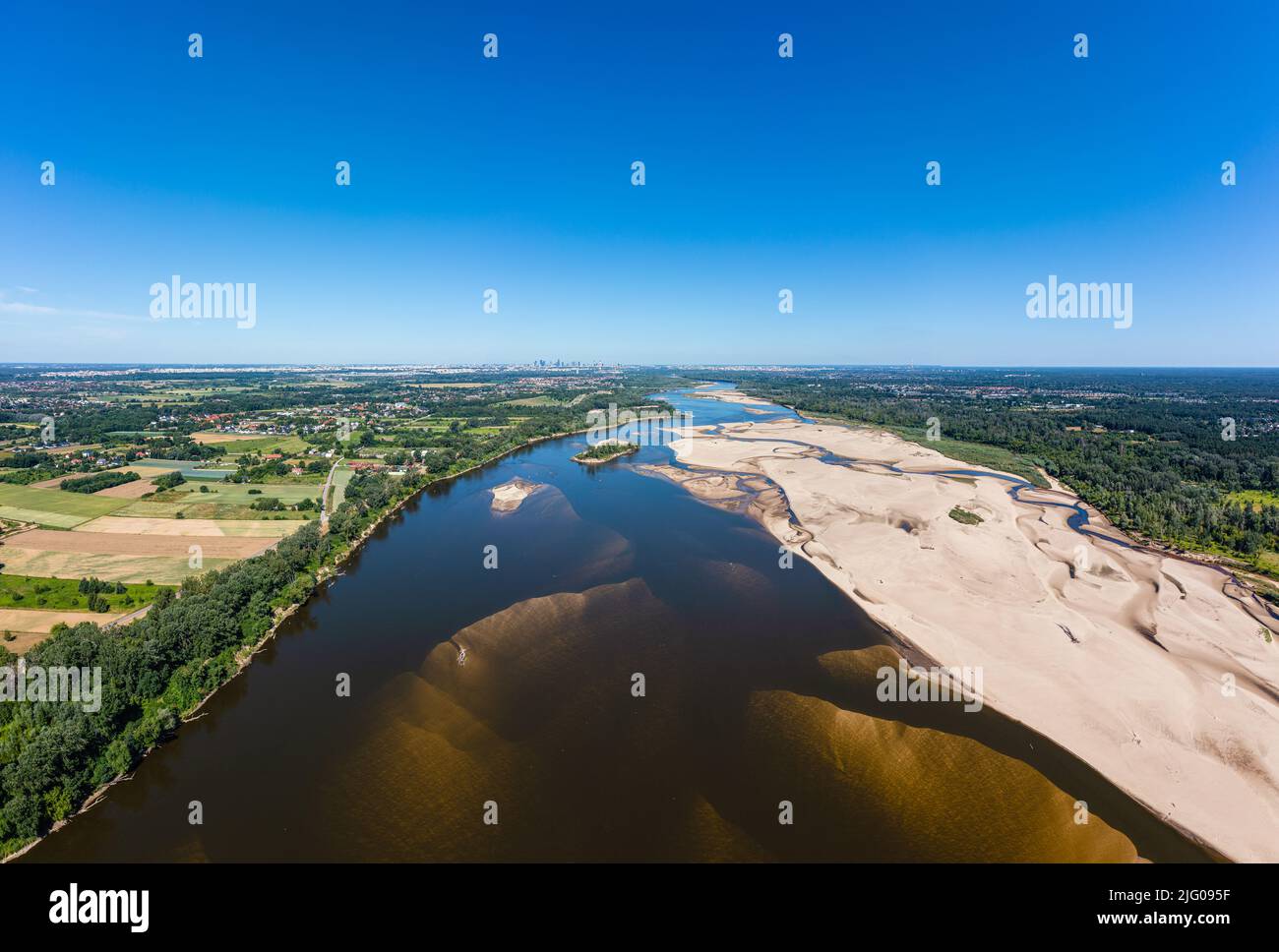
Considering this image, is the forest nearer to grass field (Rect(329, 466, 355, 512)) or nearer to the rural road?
the rural road

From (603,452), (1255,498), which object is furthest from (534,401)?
(1255,498)

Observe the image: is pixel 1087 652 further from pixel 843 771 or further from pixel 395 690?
pixel 395 690

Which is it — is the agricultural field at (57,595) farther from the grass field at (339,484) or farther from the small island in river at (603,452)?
the small island in river at (603,452)

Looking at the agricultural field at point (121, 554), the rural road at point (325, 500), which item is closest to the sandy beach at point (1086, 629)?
the rural road at point (325, 500)

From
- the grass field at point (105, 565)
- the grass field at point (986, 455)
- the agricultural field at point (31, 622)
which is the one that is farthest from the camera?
the grass field at point (986, 455)

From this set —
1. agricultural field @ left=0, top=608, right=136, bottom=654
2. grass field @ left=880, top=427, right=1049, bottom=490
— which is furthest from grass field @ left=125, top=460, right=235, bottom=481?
grass field @ left=880, top=427, right=1049, bottom=490

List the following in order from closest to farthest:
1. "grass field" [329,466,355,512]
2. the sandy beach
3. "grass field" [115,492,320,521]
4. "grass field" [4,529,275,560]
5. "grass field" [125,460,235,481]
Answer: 1. the sandy beach
2. "grass field" [4,529,275,560]
3. "grass field" [115,492,320,521]
4. "grass field" [329,466,355,512]
5. "grass field" [125,460,235,481]
